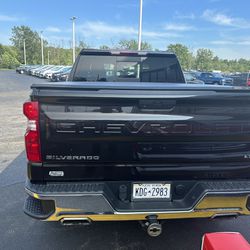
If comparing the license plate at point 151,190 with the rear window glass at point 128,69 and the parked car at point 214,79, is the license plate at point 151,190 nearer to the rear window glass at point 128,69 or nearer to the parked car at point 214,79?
the rear window glass at point 128,69

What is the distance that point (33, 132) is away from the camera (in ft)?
8.29

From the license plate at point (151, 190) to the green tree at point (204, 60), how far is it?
8638 centimetres

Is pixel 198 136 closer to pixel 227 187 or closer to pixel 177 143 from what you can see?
pixel 177 143

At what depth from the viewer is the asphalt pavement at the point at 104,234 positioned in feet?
10.4

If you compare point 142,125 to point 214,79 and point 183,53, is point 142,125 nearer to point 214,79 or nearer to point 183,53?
point 214,79

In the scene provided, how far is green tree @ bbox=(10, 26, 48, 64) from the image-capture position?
10488 centimetres

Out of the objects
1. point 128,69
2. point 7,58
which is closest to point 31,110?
point 128,69

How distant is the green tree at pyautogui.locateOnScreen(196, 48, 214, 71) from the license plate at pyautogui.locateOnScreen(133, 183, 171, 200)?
86381 millimetres

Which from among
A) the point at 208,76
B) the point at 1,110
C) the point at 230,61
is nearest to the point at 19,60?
the point at 230,61

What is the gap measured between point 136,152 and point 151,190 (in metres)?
0.40

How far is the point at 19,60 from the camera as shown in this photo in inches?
4082

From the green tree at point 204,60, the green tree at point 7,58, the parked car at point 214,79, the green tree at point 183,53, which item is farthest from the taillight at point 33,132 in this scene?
the green tree at point 7,58

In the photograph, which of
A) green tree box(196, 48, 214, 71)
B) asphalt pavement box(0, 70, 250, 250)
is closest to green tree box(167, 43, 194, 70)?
green tree box(196, 48, 214, 71)

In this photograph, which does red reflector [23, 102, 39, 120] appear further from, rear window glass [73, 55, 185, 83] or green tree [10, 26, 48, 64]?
green tree [10, 26, 48, 64]
